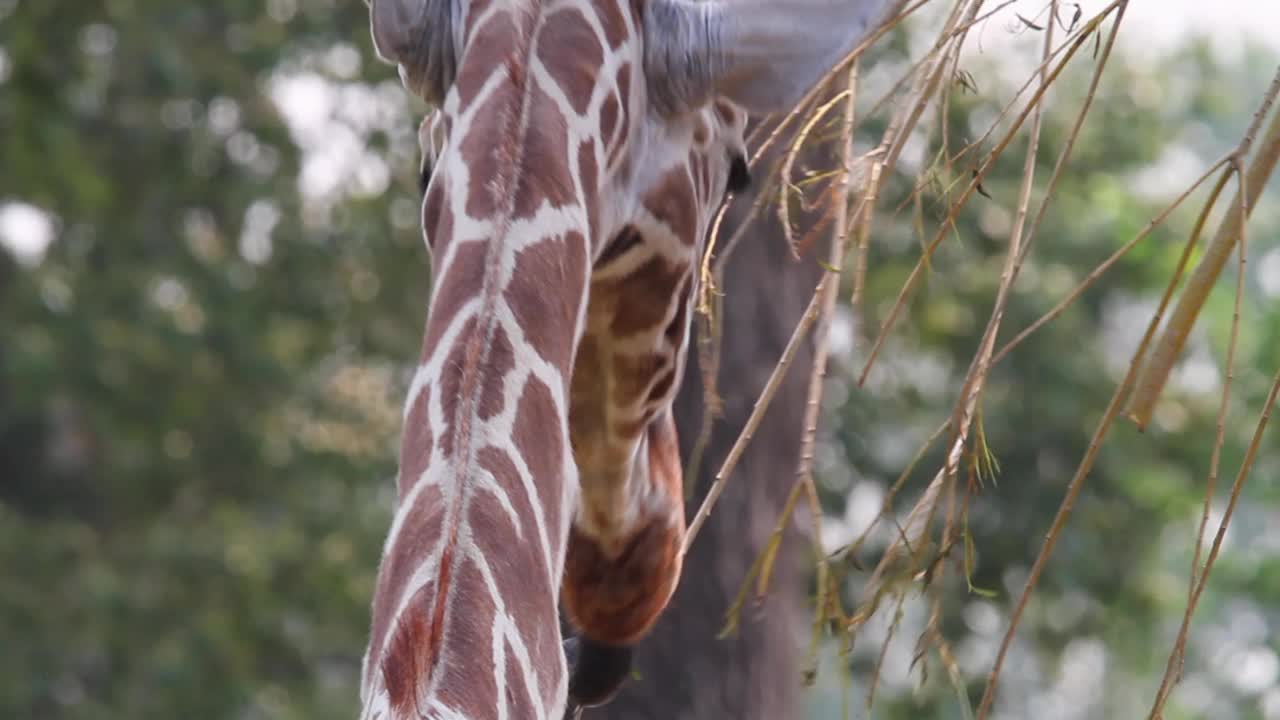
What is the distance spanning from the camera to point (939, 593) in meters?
2.14

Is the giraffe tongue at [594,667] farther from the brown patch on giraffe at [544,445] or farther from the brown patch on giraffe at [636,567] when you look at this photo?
the brown patch on giraffe at [544,445]

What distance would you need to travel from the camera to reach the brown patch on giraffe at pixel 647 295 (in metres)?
2.14

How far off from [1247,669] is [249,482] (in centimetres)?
589

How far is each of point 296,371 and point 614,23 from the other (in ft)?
26.7

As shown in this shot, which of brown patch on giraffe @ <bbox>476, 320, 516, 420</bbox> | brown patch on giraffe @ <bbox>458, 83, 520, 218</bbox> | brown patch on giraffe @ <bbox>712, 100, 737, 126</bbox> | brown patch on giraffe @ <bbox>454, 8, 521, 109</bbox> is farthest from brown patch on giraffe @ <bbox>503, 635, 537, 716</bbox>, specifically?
brown patch on giraffe @ <bbox>712, 100, 737, 126</bbox>

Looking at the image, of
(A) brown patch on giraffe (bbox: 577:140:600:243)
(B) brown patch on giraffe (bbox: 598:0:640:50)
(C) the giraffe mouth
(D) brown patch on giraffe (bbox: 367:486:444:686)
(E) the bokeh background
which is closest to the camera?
(D) brown patch on giraffe (bbox: 367:486:444:686)

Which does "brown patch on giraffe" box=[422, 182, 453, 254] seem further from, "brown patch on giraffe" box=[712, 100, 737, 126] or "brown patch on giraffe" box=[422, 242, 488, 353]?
"brown patch on giraffe" box=[712, 100, 737, 126]

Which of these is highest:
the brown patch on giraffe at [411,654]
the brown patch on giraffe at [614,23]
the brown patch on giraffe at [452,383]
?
the brown patch on giraffe at [614,23]

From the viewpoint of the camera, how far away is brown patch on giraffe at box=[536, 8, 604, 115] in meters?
1.89

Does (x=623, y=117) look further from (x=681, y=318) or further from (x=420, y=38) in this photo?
(x=681, y=318)

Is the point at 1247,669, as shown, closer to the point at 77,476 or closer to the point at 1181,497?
the point at 1181,497

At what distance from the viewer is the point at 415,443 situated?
5.53 ft

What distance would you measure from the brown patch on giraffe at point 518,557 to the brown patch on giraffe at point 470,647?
3 cm

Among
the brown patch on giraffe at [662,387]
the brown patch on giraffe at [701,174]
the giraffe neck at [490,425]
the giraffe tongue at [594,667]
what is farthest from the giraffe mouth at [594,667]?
the giraffe neck at [490,425]
